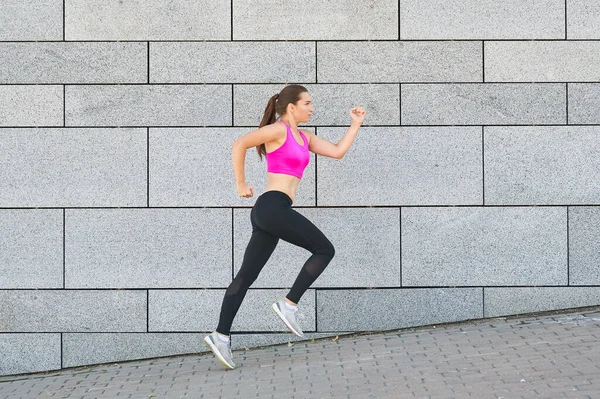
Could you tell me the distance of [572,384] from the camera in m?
5.61

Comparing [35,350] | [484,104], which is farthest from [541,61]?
[35,350]

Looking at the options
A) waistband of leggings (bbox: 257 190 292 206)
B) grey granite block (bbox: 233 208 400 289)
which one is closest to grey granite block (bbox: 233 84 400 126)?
grey granite block (bbox: 233 208 400 289)

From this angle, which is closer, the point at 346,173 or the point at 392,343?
the point at 392,343

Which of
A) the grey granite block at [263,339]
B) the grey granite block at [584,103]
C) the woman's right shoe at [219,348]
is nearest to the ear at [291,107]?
the woman's right shoe at [219,348]

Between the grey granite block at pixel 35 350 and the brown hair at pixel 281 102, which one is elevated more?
the brown hair at pixel 281 102

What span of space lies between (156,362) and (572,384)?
3.66 m

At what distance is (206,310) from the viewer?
7.88 metres

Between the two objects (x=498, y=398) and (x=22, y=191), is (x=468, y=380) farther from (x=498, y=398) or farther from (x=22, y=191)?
(x=22, y=191)

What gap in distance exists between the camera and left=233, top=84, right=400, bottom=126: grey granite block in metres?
7.86

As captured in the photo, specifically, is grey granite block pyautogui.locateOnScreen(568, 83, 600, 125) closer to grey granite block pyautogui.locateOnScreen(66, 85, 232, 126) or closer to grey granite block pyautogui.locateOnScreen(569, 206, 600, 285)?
grey granite block pyautogui.locateOnScreen(569, 206, 600, 285)

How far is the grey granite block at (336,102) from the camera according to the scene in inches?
309

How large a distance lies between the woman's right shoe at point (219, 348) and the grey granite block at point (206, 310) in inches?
42.3

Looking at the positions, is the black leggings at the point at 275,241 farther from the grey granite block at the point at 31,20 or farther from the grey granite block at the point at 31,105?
the grey granite block at the point at 31,20

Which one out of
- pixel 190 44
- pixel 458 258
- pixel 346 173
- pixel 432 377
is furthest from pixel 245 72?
pixel 432 377
